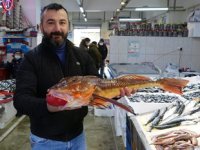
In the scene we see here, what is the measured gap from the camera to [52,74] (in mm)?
1759

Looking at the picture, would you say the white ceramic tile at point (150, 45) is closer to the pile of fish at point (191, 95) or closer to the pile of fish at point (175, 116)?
the pile of fish at point (191, 95)

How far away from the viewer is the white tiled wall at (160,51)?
6.49m

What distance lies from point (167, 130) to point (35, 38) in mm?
6428

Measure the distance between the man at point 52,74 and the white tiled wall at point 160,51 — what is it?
4588mm

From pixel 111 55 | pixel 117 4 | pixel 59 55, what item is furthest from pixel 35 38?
pixel 117 4

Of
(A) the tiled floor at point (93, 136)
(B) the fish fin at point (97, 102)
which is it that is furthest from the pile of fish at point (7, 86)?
(B) the fish fin at point (97, 102)

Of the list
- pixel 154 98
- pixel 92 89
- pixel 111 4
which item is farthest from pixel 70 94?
pixel 111 4

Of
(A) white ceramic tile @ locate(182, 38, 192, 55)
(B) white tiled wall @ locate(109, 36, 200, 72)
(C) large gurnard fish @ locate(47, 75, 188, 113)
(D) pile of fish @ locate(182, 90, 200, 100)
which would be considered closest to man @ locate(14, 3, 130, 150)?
(C) large gurnard fish @ locate(47, 75, 188, 113)

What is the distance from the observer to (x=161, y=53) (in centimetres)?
673

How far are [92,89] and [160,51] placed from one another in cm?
561

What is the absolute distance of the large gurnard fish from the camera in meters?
1.16

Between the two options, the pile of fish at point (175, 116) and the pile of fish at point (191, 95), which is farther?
the pile of fish at point (191, 95)

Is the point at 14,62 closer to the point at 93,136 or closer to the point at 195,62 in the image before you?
the point at 93,136

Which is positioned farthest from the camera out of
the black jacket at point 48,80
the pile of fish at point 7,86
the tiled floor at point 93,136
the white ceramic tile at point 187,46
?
the white ceramic tile at point 187,46
